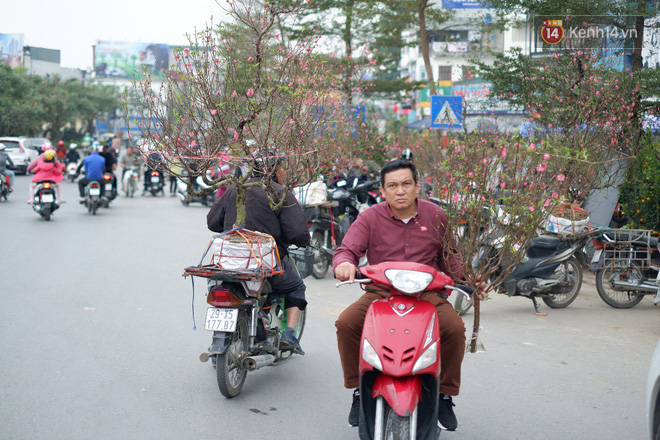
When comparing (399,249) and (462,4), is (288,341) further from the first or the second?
(462,4)

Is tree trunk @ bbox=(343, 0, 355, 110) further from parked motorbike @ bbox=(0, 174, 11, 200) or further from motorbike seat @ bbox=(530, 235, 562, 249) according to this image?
motorbike seat @ bbox=(530, 235, 562, 249)

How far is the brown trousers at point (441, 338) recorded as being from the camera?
13.0 feet

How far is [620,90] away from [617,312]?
4.12m

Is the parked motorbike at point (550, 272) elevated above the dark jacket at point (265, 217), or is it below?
below

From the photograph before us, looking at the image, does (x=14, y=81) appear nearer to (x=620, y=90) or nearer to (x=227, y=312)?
(x=620, y=90)

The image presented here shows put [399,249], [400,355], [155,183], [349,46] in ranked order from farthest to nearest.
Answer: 1. [155,183]
2. [349,46]
3. [399,249]
4. [400,355]

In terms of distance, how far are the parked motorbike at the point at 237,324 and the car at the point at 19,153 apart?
3195 centimetres

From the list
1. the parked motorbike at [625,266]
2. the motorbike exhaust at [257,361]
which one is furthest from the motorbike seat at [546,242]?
the motorbike exhaust at [257,361]

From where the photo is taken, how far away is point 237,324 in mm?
5305

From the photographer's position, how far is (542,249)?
839 centimetres

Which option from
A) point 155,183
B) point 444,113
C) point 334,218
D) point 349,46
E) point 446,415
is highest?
point 349,46

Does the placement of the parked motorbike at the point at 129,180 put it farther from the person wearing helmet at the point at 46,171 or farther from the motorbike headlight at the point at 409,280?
the motorbike headlight at the point at 409,280

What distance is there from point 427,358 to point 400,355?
144 mm

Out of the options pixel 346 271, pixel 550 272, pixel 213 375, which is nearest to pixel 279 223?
pixel 213 375
